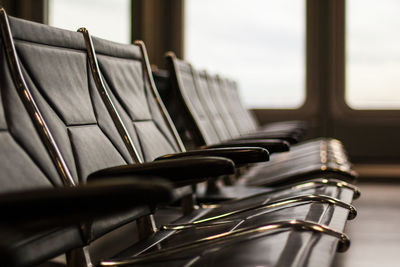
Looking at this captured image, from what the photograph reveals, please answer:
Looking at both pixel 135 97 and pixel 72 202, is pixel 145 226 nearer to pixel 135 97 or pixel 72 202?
pixel 135 97

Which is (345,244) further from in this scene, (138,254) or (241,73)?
(241,73)

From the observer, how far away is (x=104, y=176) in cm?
90

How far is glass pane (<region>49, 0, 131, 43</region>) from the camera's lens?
657cm

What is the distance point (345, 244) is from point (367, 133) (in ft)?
17.8

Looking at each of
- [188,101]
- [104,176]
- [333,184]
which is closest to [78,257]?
Result: [104,176]

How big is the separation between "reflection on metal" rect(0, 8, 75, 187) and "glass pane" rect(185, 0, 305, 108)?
566 cm

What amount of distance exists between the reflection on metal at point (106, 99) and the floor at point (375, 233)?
51.7 inches

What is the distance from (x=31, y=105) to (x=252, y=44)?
5.96m

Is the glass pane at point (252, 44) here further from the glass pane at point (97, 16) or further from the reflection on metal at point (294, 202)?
the reflection on metal at point (294, 202)

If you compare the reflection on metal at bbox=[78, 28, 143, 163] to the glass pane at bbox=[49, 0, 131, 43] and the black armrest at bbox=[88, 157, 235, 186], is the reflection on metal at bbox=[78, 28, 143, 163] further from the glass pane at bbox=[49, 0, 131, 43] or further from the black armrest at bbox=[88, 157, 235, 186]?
the glass pane at bbox=[49, 0, 131, 43]

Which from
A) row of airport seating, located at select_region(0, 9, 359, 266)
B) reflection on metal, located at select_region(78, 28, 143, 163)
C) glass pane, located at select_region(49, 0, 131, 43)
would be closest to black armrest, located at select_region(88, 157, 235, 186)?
row of airport seating, located at select_region(0, 9, 359, 266)

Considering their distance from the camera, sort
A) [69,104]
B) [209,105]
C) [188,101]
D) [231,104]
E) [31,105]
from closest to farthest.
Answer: [31,105]
[69,104]
[188,101]
[209,105]
[231,104]

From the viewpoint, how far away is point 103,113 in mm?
1298

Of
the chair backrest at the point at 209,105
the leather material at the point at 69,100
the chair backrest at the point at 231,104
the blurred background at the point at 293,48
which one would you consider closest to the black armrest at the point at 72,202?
the leather material at the point at 69,100
